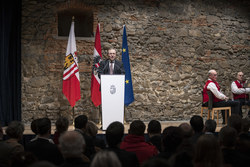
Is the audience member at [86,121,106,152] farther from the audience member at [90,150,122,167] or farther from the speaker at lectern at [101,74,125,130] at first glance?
the speaker at lectern at [101,74,125,130]

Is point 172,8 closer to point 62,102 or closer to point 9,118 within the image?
point 62,102

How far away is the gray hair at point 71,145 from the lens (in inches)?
80.6

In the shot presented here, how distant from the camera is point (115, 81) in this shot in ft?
17.7

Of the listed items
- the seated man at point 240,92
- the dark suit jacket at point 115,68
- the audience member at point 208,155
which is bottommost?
the audience member at point 208,155

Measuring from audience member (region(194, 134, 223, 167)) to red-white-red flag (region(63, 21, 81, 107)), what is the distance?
184 inches

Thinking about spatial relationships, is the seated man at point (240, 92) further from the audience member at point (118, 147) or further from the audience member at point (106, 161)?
the audience member at point (106, 161)

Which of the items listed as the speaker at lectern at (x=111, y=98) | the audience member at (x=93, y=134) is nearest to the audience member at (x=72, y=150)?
the audience member at (x=93, y=134)

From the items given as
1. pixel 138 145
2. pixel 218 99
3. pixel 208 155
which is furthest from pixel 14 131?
pixel 218 99

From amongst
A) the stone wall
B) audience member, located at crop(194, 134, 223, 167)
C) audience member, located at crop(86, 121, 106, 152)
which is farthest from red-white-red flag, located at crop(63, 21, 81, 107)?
audience member, located at crop(194, 134, 223, 167)

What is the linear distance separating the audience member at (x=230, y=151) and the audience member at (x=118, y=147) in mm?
669

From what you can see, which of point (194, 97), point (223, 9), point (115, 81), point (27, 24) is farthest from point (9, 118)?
point (223, 9)

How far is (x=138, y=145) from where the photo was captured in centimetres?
277

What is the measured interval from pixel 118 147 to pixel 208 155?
31.8 inches

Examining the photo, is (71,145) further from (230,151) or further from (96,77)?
(96,77)
